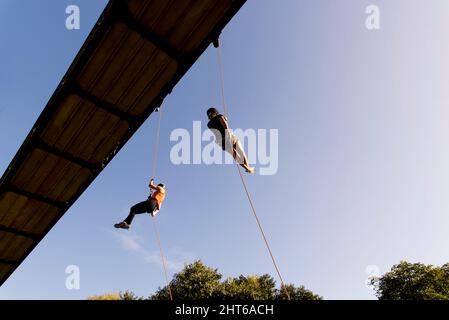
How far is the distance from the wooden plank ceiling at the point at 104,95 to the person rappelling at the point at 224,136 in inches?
73.0

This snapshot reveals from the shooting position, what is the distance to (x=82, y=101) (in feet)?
19.1

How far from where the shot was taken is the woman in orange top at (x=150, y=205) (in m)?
7.77

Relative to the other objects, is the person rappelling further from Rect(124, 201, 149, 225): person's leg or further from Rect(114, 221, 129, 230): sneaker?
Rect(114, 221, 129, 230): sneaker

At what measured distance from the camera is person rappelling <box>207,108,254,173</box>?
7324mm

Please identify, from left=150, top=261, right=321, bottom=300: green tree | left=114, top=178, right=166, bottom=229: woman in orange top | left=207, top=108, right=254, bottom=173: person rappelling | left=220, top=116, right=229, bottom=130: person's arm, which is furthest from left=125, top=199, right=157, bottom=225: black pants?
left=150, top=261, right=321, bottom=300: green tree

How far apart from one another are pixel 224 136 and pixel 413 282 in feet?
117

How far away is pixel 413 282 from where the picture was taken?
33.1 metres

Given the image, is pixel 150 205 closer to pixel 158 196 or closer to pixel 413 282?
pixel 158 196

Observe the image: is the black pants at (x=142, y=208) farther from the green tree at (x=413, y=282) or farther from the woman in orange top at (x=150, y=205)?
the green tree at (x=413, y=282)

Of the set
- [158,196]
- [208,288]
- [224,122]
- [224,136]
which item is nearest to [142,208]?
[158,196]
